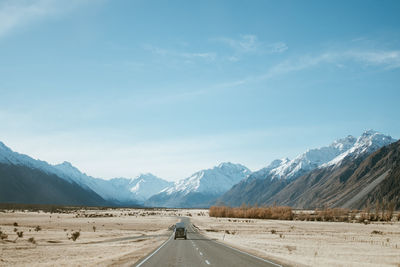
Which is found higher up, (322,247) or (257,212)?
(322,247)

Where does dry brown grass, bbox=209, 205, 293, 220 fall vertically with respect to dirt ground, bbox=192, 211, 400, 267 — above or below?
below

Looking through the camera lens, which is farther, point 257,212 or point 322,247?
point 257,212

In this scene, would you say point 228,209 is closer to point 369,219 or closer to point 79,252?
point 369,219

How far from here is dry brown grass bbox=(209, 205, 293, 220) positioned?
481 feet

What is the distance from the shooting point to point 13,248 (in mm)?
34562

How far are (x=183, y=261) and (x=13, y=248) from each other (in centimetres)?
1809

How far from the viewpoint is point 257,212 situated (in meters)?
156

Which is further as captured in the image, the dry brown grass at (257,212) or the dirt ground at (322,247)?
the dry brown grass at (257,212)

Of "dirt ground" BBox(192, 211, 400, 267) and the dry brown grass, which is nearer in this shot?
"dirt ground" BBox(192, 211, 400, 267)

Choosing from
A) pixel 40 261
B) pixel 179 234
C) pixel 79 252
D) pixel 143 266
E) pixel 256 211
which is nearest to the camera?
pixel 143 266

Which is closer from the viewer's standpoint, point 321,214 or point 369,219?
point 369,219

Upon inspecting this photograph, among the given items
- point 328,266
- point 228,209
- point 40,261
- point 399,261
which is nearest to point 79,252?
point 40,261

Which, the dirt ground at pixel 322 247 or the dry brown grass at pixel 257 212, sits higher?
the dirt ground at pixel 322 247

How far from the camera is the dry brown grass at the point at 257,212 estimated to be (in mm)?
146750
